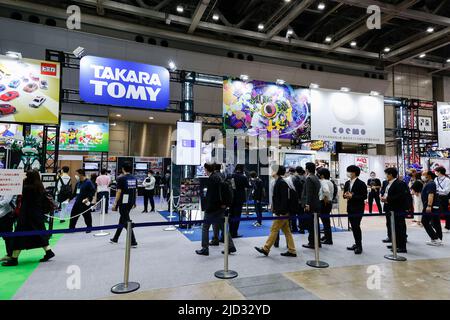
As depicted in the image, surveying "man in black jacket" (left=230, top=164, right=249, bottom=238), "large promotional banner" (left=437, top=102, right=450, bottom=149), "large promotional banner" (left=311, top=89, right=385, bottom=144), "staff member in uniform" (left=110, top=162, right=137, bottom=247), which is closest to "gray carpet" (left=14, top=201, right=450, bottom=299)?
"man in black jacket" (left=230, top=164, right=249, bottom=238)

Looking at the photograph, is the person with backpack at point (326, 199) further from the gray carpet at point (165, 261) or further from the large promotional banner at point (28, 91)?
the large promotional banner at point (28, 91)

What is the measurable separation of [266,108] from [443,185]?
4.90m

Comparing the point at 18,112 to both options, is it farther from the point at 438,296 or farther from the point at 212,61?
the point at 212,61

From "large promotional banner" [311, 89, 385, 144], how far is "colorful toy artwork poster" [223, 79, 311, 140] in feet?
1.06

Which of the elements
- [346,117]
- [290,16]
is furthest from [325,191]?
[290,16]

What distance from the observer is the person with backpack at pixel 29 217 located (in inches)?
153

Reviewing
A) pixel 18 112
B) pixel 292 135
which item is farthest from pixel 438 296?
pixel 18 112

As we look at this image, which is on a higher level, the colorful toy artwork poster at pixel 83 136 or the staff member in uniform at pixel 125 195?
the colorful toy artwork poster at pixel 83 136

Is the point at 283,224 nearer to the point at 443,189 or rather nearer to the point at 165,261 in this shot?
the point at 165,261

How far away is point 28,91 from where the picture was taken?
588cm

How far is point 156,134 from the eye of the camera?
55.3 feet

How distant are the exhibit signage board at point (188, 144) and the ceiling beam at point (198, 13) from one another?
17.9 feet

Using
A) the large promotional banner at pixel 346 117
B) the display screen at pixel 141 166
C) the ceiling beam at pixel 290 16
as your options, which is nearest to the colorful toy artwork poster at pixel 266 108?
the large promotional banner at pixel 346 117
